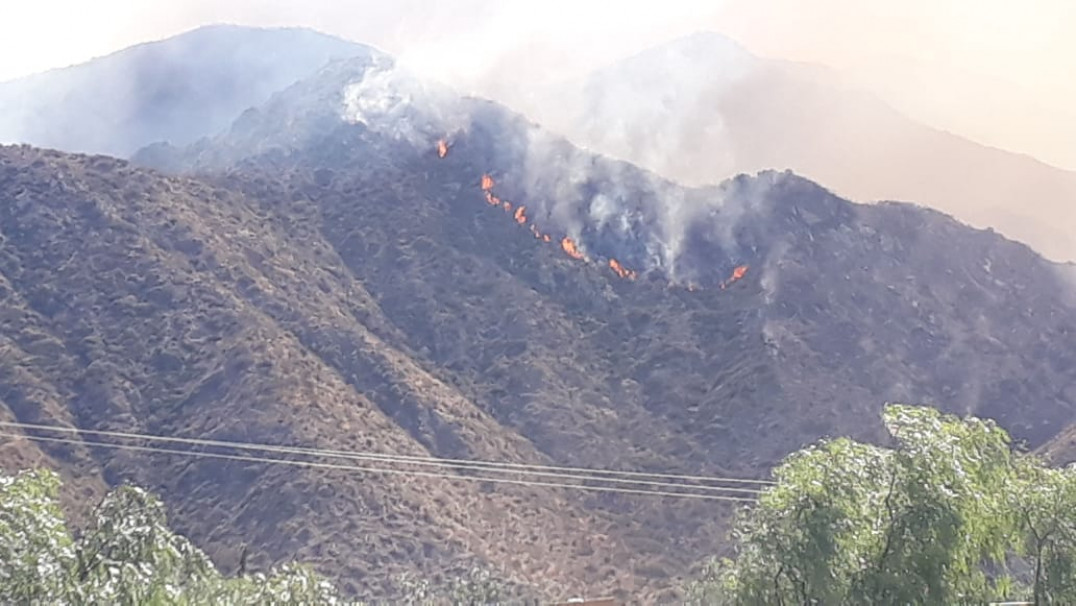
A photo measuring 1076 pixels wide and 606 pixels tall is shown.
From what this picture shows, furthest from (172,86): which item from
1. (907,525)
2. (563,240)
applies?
(907,525)

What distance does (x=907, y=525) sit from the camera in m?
17.1

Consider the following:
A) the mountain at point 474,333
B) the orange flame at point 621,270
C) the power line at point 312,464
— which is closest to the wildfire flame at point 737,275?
the mountain at point 474,333

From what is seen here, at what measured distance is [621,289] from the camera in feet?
373

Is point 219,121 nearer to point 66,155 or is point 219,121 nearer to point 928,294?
point 66,155

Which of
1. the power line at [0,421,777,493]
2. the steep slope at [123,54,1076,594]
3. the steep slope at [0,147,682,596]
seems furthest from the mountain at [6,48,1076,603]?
the power line at [0,421,777,493]

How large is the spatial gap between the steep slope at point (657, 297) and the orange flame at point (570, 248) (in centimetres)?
39

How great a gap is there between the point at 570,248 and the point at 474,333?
81.7ft

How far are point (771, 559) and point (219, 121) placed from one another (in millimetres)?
157821

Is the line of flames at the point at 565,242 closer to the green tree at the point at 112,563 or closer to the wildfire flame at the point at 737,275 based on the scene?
the wildfire flame at the point at 737,275

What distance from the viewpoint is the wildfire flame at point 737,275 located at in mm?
111463

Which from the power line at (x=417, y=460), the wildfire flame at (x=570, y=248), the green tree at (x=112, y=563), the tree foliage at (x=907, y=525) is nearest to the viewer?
the green tree at (x=112, y=563)

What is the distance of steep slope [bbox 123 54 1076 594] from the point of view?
86125 mm

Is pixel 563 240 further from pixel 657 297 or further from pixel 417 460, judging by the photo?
pixel 417 460

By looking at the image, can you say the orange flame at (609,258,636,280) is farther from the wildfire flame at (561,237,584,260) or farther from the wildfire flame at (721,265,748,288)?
the wildfire flame at (721,265,748,288)
